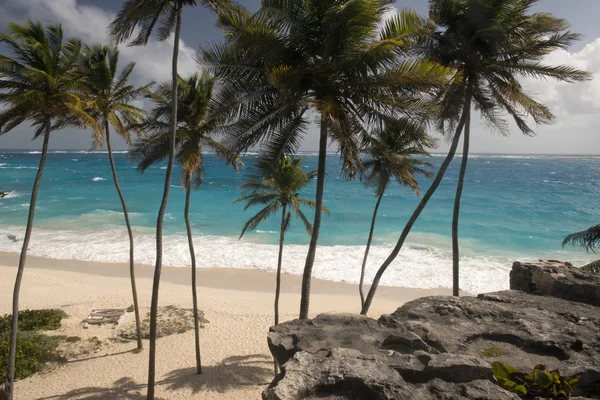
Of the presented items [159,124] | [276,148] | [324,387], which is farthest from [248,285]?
[324,387]

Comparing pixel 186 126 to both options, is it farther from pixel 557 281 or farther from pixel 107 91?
pixel 557 281

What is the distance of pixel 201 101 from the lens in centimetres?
1134

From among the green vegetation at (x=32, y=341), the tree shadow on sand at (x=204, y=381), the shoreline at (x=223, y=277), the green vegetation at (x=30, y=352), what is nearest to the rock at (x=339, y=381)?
the tree shadow on sand at (x=204, y=381)

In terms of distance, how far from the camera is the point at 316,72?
7457mm

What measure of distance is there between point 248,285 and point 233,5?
17.4m

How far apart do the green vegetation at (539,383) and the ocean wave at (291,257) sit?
725 inches

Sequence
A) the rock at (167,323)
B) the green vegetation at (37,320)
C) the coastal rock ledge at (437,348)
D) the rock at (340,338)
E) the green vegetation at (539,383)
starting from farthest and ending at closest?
the rock at (167,323)
the green vegetation at (37,320)
the rock at (340,338)
the green vegetation at (539,383)
the coastal rock ledge at (437,348)

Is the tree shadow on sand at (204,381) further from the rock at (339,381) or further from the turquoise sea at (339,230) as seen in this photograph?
the rock at (339,381)

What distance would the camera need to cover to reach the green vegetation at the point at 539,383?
4.14m

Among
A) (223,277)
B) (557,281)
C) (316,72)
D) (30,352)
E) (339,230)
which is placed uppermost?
(316,72)

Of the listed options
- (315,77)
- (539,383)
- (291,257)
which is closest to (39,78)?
(315,77)

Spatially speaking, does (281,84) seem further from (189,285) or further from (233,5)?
(189,285)

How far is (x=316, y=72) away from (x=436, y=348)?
219 inches

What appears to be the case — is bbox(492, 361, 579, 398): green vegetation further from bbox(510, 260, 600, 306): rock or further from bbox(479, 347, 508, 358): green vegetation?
bbox(510, 260, 600, 306): rock
